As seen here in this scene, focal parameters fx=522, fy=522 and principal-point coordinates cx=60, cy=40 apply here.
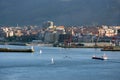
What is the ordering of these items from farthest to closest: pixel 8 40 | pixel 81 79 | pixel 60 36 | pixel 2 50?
pixel 8 40 < pixel 60 36 < pixel 2 50 < pixel 81 79

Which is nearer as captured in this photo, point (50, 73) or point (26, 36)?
point (50, 73)

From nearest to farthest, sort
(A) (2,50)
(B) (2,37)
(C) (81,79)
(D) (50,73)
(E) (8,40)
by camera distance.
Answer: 1. (C) (81,79)
2. (D) (50,73)
3. (A) (2,50)
4. (E) (8,40)
5. (B) (2,37)

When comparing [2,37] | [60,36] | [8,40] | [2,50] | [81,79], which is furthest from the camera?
[2,37]

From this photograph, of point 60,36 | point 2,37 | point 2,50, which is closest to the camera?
point 2,50

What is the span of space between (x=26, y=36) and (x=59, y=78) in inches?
5730

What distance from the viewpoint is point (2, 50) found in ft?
262

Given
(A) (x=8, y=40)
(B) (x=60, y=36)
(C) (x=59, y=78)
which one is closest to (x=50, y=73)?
(C) (x=59, y=78)

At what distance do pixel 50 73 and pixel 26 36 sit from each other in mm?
141852

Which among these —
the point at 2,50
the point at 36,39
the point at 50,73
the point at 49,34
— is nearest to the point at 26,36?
the point at 36,39

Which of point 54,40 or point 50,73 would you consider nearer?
point 50,73

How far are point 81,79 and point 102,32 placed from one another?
141 meters

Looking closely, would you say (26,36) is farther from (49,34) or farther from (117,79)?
(117,79)

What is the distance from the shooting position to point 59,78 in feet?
103

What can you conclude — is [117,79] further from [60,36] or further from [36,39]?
[36,39]
